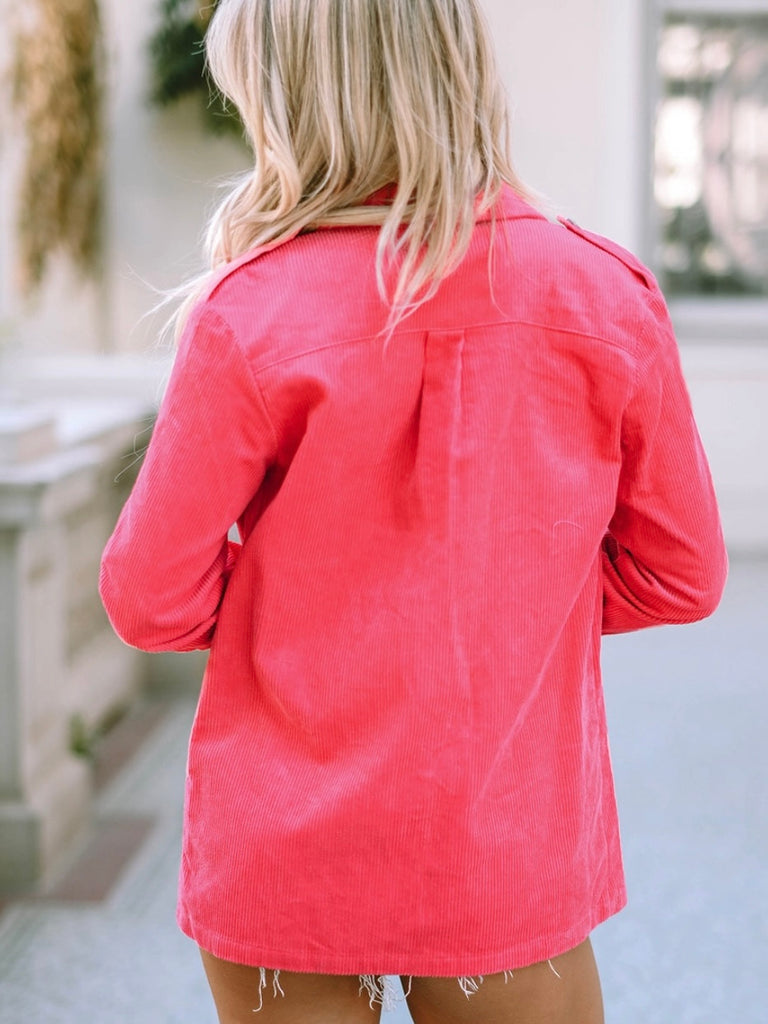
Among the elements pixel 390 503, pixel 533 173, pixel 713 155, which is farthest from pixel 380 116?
pixel 713 155

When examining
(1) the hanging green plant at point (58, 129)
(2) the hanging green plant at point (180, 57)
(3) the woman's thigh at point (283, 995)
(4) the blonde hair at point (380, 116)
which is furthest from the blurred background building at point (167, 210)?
(4) the blonde hair at point (380, 116)

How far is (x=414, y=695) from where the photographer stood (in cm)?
100

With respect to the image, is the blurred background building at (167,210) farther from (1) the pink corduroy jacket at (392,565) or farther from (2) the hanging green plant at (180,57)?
(1) the pink corduroy jacket at (392,565)

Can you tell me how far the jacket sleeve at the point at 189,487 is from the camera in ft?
3.18

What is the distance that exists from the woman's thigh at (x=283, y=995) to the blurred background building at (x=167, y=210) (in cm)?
208

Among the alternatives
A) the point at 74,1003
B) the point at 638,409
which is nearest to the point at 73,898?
the point at 74,1003

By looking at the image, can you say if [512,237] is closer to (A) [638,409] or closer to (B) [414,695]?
(A) [638,409]

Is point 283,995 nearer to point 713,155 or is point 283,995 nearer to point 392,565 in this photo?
point 392,565

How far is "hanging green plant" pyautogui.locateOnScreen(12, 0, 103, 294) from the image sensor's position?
5383mm

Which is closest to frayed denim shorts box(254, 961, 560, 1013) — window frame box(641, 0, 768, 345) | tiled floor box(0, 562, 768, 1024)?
tiled floor box(0, 562, 768, 1024)

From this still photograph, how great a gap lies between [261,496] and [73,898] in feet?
6.84

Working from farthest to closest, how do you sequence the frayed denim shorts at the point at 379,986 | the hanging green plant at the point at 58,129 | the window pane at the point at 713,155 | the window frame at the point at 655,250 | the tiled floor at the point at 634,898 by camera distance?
the window pane at the point at 713,155, the window frame at the point at 655,250, the hanging green plant at the point at 58,129, the tiled floor at the point at 634,898, the frayed denim shorts at the point at 379,986

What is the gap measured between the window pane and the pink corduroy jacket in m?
6.13

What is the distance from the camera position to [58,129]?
549 centimetres
